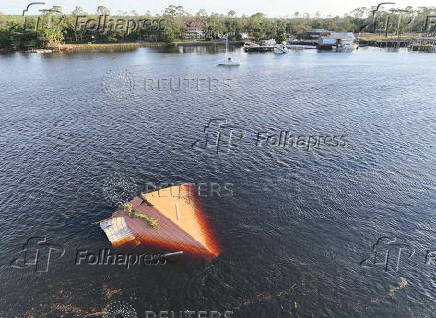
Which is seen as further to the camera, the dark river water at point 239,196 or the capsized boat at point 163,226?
the capsized boat at point 163,226

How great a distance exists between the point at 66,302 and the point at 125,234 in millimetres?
12414

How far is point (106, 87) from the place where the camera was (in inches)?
5330

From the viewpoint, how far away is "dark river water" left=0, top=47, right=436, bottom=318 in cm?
3906

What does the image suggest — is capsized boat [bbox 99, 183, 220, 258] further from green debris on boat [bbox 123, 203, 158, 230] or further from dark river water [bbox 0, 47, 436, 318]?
dark river water [bbox 0, 47, 436, 318]

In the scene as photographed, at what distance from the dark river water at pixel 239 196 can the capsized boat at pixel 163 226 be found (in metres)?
1.88

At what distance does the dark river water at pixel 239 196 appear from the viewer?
3906 centimetres

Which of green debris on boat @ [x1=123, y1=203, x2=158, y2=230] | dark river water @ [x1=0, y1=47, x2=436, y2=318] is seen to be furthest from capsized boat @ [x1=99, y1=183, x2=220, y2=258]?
dark river water @ [x1=0, y1=47, x2=436, y2=318]

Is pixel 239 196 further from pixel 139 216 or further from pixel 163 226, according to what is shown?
pixel 139 216

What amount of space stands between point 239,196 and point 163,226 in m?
15.4

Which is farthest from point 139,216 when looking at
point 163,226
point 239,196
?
point 239,196

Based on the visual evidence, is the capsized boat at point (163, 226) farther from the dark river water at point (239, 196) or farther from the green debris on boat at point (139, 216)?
the dark river water at point (239, 196)

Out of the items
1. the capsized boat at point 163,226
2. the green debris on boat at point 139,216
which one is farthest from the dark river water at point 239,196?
the green debris on boat at point 139,216

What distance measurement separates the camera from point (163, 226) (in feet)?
163

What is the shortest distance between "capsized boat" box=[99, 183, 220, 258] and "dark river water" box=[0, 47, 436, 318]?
1.88m
